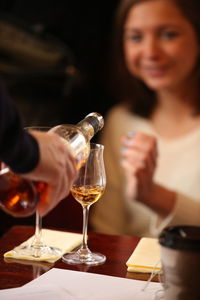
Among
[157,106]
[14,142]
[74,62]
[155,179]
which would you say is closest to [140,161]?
[155,179]

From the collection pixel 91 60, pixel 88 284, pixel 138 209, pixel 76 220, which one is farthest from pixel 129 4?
pixel 88 284

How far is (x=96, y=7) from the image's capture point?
7.91 feet

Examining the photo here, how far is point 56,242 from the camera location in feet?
3.64

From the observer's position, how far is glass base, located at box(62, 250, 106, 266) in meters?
0.98

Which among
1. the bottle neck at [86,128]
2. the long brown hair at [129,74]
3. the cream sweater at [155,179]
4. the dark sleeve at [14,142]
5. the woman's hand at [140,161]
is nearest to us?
the dark sleeve at [14,142]

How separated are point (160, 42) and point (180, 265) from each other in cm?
149

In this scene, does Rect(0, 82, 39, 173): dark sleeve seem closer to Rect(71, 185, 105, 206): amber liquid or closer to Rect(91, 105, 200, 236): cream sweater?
Rect(71, 185, 105, 206): amber liquid

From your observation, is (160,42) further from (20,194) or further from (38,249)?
(20,194)

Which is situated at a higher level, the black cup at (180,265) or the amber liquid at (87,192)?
the amber liquid at (87,192)

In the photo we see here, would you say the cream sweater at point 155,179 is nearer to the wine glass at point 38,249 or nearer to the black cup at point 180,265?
the wine glass at point 38,249

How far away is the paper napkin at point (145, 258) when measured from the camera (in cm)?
94

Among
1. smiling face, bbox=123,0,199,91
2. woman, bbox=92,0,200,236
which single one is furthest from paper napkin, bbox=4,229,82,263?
smiling face, bbox=123,0,199,91

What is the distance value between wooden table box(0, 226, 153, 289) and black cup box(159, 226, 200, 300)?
0.67 feet

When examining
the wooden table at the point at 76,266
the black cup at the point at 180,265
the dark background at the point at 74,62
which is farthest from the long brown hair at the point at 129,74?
the black cup at the point at 180,265
